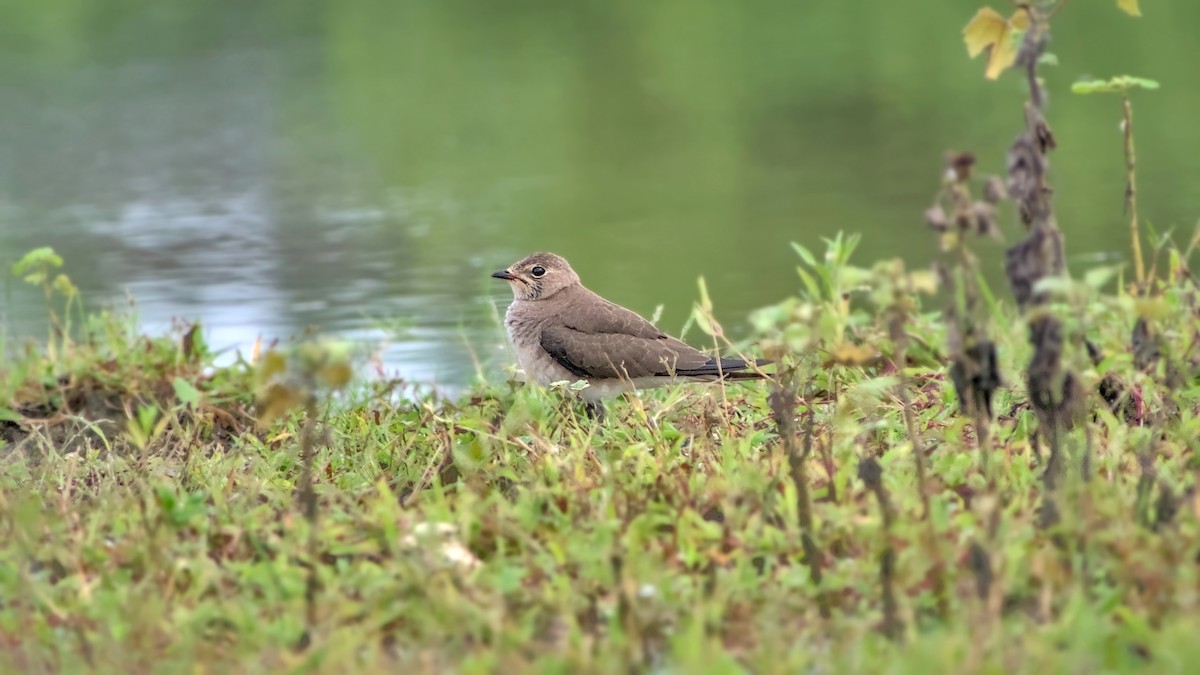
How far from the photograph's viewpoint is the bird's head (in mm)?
5926

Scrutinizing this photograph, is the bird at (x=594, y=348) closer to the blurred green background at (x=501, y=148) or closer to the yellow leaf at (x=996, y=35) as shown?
the blurred green background at (x=501, y=148)

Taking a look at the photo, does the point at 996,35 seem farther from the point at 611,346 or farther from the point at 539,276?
the point at 539,276

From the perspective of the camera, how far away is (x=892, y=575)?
306 cm

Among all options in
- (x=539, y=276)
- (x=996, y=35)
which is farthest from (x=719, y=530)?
(x=539, y=276)

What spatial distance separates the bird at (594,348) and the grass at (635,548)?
55 centimetres

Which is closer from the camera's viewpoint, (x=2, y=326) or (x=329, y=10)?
(x=2, y=326)

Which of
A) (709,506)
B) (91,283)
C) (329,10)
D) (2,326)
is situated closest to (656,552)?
(709,506)

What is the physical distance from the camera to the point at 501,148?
1257cm

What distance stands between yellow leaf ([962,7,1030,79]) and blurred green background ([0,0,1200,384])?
3364 mm

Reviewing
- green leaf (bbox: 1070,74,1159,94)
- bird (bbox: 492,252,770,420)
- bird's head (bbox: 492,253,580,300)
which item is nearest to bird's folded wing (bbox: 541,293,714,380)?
bird (bbox: 492,252,770,420)

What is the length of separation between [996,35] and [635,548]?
4.45 ft

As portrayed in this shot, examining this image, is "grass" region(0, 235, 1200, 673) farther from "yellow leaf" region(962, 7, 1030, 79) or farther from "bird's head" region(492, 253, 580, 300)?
"bird's head" region(492, 253, 580, 300)

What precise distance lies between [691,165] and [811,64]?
3970 millimetres

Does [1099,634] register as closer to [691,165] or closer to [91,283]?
[91,283]
